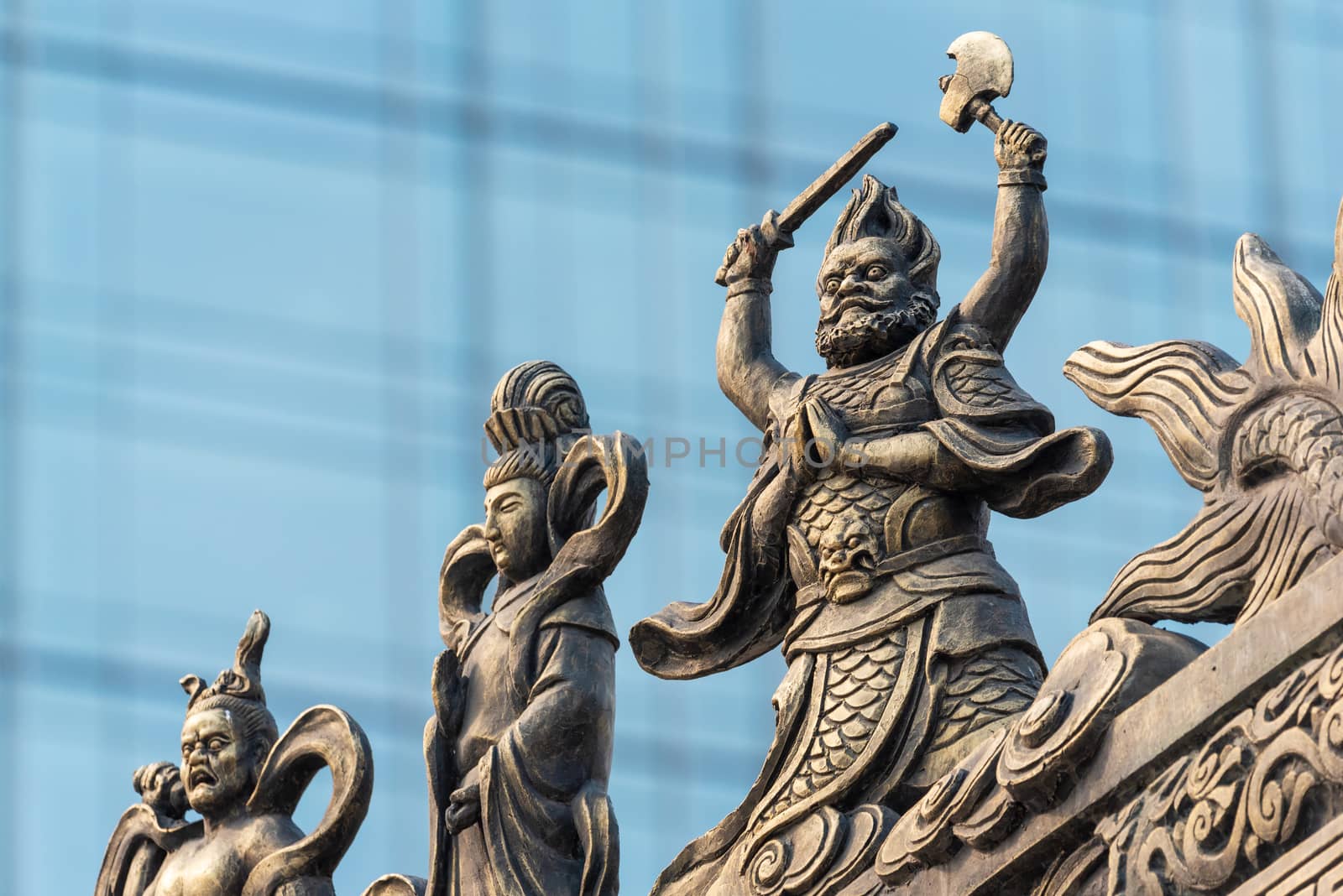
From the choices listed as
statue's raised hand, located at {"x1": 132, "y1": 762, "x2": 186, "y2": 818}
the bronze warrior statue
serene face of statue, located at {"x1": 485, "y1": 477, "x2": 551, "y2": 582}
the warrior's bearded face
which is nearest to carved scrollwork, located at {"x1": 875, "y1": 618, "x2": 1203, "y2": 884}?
the bronze warrior statue

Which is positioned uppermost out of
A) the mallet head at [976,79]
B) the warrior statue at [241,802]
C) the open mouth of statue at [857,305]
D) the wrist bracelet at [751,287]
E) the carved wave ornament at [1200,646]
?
the mallet head at [976,79]

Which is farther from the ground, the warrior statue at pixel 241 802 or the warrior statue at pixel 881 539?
the warrior statue at pixel 881 539

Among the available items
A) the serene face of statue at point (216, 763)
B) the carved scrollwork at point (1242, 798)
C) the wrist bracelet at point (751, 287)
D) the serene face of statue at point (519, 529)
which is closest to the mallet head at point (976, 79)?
the wrist bracelet at point (751, 287)

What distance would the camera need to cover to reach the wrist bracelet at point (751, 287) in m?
10.7

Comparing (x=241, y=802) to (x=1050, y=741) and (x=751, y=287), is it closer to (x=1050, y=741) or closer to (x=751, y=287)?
(x=751, y=287)

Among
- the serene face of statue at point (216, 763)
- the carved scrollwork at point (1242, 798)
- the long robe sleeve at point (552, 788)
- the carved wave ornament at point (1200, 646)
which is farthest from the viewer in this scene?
the serene face of statue at point (216, 763)

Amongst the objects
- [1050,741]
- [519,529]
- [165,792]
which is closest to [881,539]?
[1050,741]

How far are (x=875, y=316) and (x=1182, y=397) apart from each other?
174 centimetres

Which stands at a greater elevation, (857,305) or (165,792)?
(857,305)

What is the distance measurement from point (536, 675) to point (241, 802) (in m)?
1.83

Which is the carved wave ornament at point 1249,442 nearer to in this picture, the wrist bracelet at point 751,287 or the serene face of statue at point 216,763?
the wrist bracelet at point 751,287

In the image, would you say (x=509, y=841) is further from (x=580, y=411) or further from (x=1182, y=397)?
(x=1182, y=397)

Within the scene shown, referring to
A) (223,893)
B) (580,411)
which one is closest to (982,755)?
(580,411)

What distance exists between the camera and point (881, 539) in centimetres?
975
